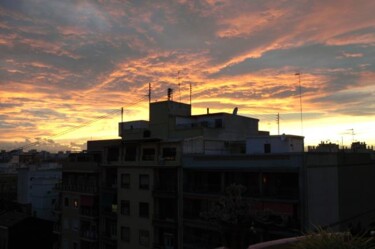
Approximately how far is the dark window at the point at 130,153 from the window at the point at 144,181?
284 centimetres

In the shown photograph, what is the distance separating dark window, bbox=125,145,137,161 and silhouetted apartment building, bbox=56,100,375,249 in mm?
124

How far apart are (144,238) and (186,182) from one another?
9.30 m

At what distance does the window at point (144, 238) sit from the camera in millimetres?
47125

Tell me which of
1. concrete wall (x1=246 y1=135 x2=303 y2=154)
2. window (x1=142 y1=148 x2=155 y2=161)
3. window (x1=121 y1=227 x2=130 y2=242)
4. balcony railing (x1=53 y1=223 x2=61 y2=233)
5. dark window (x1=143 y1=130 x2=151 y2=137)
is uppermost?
dark window (x1=143 y1=130 x2=151 y2=137)

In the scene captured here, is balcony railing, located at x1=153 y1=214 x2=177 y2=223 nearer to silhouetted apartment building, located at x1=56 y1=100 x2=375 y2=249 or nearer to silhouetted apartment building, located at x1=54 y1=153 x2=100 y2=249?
silhouetted apartment building, located at x1=56 y1=100 x2=375 y2=249

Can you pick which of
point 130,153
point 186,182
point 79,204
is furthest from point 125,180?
point 79,204

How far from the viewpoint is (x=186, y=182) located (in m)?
43.7

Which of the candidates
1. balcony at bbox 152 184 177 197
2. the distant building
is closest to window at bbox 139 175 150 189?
balcony at bbox 152 184 177 197

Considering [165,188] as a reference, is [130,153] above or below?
above

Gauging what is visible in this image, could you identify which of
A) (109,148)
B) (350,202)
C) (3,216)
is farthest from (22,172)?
(350,202)

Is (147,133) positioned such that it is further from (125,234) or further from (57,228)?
(57,228)

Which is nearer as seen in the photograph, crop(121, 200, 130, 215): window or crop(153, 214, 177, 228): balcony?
crop(153, 214, 177, 228): balcony

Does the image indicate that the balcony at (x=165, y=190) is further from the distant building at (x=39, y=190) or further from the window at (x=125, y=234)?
the distant building at (x=39, y=190)

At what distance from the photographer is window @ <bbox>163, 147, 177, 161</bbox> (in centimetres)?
4508
